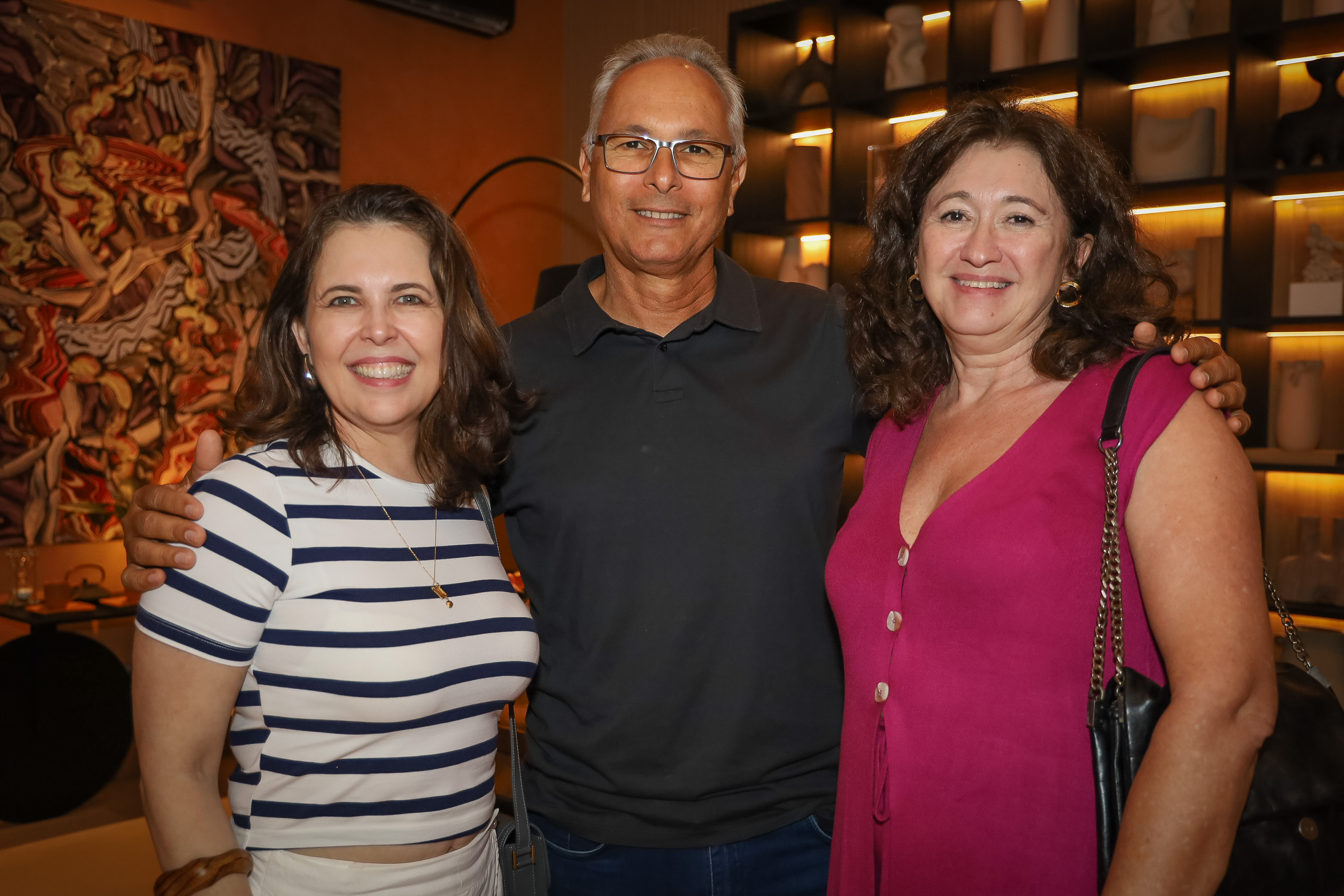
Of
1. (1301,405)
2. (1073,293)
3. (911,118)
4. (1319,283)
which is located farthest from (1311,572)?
(1073,293)

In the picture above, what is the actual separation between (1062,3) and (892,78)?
79 centimetres

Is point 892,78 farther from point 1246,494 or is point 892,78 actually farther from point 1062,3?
point 1246,494

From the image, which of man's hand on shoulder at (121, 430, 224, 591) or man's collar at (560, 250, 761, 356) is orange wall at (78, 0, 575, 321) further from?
man's hand on shoulder at (121, 430, 224, 591)

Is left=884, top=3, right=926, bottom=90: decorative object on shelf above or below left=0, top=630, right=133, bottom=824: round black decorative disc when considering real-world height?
above

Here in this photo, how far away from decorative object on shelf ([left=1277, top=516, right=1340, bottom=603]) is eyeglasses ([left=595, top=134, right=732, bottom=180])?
286cm

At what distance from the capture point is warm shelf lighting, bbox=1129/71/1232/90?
400 centimetres

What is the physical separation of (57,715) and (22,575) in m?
0.61

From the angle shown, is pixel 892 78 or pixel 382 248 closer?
pixel 382 248

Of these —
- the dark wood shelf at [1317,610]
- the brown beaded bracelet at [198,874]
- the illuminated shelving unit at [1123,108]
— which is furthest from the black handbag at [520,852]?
the dark wood shelf at [1317,610]

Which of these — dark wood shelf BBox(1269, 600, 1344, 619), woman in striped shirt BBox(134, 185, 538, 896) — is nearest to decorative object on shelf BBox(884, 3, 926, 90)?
dark wood shelf BBox(1269, 600, 1344, 619)

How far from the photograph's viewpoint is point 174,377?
4.46 m

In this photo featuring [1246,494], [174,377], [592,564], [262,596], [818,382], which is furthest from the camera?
[174,377]

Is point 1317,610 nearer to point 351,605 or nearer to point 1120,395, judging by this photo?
point 1120,395

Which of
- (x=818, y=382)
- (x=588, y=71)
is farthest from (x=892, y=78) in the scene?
(x=818, y=382)
